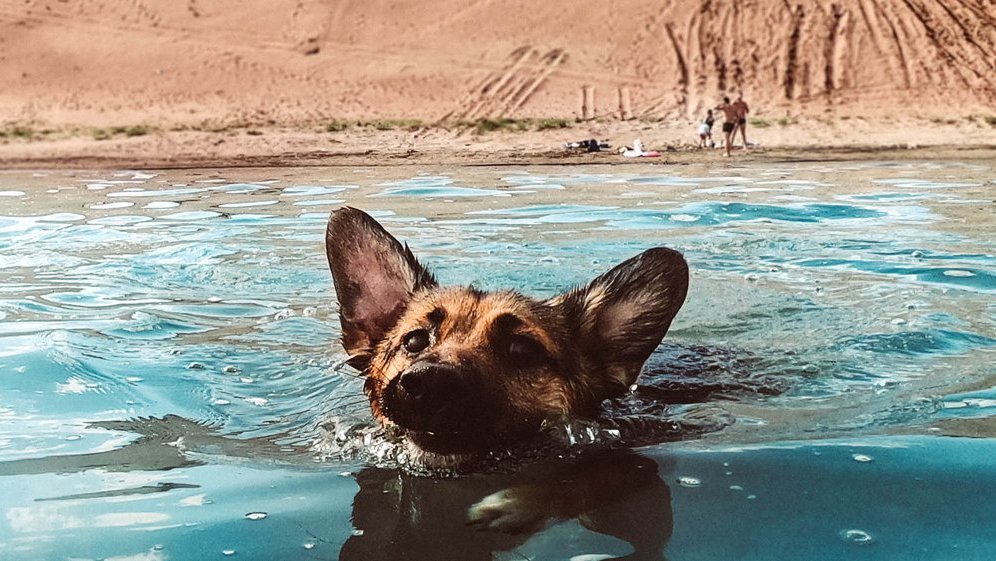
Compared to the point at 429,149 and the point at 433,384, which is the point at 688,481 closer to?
the point at 433,384

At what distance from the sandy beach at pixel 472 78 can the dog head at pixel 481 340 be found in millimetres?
18262

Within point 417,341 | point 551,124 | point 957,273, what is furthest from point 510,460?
point 551,124

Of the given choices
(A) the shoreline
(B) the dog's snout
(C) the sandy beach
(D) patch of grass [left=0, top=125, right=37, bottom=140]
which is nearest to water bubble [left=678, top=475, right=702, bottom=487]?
(B) the dog's snout

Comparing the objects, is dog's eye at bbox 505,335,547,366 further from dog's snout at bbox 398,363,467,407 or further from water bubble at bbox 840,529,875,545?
water bubble at bbox 840,529,875,545

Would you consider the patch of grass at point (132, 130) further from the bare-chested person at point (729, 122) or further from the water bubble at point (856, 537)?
the water bubble at point (856, 537)

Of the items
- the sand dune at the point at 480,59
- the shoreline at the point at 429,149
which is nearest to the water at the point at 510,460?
the shoreline at the point at 429,149

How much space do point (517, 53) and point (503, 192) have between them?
26.2 m

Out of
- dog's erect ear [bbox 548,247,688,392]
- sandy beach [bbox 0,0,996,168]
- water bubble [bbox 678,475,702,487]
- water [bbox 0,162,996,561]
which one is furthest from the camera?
sandy beach [bbox 0,0,996,168]

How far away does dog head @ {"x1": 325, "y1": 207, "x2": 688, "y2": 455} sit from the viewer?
3.64 meters

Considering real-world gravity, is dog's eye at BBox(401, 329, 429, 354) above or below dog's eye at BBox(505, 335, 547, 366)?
above

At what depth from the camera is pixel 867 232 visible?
964cm

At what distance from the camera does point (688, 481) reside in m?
3.35

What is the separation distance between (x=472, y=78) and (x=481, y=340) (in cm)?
3327

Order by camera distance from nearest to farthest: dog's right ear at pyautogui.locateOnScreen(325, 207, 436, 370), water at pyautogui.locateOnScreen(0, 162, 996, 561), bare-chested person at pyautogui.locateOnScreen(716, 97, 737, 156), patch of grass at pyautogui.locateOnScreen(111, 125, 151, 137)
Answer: water at pyautogui.locateOnScreen(0, 162, 996, 561) < dog's right ear at pyautogui.locateOnScreen(325, 207, 436, 370) < bare-chested person at pyautogui.locateOnScreen(716, 97, 737, 156) < patch of grass at pyautogui.locateOnScreen(111, 125, 151, 137)
